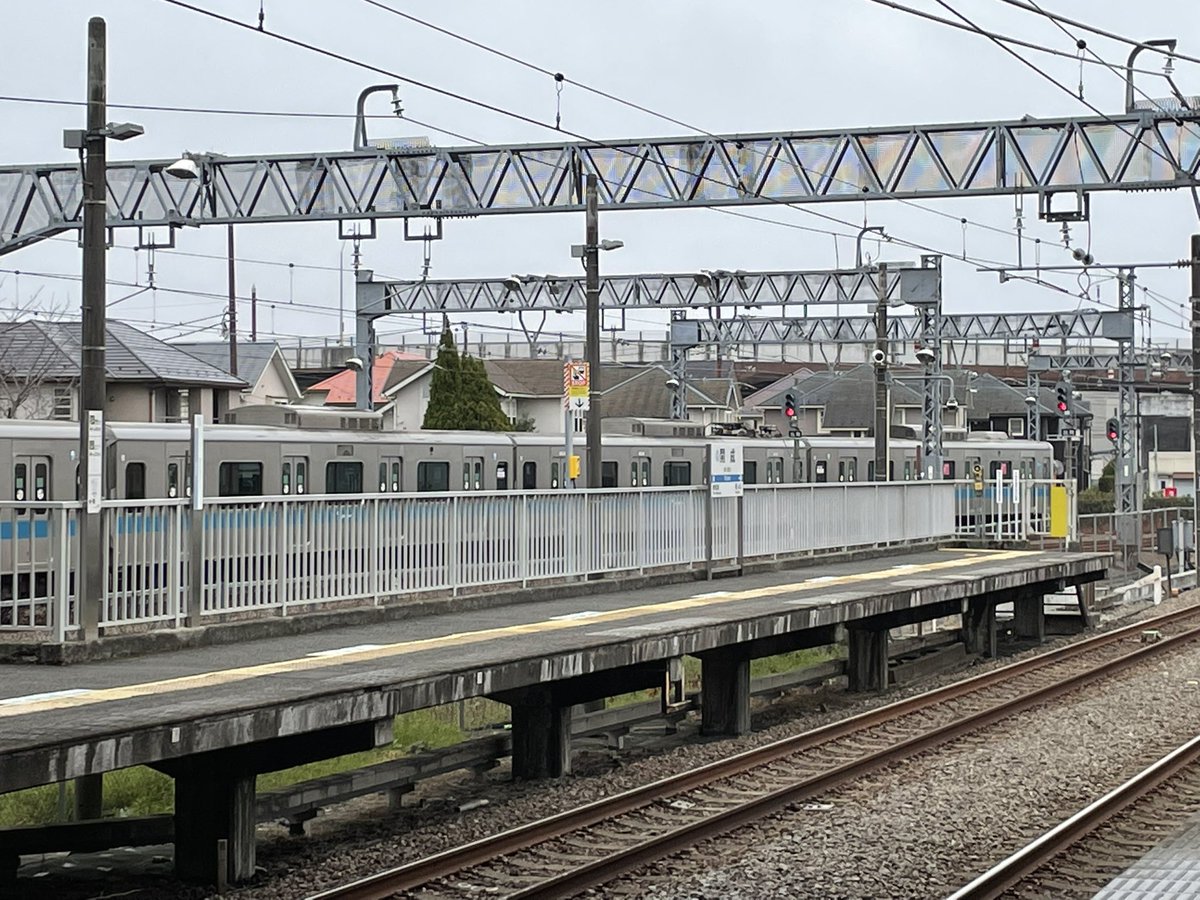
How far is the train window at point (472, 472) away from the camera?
3062 cm

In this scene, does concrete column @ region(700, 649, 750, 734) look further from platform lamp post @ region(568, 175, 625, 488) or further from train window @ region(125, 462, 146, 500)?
train window @ region(125, 462, 146, 500)

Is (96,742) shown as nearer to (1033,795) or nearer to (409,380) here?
(1033,795)

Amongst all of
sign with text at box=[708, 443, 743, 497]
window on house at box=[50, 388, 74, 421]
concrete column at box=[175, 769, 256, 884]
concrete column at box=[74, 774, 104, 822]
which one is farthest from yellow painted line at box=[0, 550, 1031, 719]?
window on house at box=[50, 388, 74, 421]

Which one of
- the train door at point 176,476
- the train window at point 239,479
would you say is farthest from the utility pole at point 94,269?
the train window at point 239,479

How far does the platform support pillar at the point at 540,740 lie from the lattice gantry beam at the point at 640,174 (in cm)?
1389

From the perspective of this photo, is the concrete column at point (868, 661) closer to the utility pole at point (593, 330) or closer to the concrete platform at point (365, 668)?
the concrete platform at point (365, 668)

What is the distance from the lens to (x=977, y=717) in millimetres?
17891

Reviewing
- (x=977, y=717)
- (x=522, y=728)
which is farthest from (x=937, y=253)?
(x=522, y=728)

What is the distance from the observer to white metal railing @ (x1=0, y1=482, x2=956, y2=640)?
12.9 m

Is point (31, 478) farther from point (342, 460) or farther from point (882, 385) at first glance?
point (882, 385)

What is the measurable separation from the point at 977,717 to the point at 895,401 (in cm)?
6614

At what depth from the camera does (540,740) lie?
584 inches

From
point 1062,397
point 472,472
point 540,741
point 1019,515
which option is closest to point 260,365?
point 1062,397

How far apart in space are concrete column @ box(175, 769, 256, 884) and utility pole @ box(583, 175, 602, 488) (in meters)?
11.5
